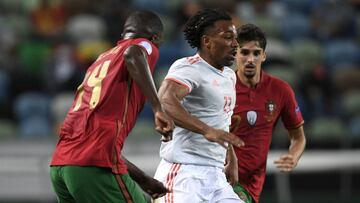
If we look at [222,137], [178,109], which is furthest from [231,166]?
[222,137]

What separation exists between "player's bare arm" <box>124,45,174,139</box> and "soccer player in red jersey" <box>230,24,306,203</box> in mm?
1875

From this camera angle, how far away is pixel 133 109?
243 inches

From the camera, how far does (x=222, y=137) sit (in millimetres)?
5840

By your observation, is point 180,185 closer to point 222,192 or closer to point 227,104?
point 222,192

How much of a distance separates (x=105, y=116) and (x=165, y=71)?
26.7 ft

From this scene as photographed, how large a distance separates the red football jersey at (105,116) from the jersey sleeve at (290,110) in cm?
193

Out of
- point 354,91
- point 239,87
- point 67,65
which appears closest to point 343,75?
point 354,91

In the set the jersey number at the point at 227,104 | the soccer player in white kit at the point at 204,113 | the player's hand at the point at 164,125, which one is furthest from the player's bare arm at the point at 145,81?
the jersey number at the point at 227,104

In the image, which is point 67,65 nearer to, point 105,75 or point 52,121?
point 52,121

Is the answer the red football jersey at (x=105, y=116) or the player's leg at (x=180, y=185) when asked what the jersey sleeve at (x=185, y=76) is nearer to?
the red football jersey at (x=105, y=116)

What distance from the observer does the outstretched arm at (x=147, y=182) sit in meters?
6.43

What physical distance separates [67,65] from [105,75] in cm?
830

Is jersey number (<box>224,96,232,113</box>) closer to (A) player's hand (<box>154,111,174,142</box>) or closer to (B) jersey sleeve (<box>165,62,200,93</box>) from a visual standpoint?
(B) jersey sleeve (<box>165,62,200,93</box>)

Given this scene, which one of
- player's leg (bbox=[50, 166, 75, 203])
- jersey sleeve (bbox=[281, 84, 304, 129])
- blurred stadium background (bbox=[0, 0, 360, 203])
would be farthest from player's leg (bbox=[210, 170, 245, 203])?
blurred stadium background (bbox=[0, 0, 360, 203])
